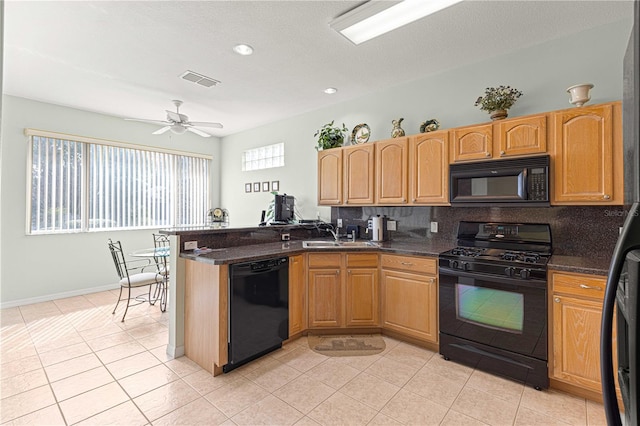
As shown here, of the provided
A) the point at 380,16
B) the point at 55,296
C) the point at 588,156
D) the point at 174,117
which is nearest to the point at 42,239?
the point at 55,296

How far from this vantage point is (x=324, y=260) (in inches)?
129

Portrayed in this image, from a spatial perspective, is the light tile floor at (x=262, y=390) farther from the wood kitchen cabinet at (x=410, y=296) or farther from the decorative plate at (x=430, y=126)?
the decorative plate at (x=430, y=126)

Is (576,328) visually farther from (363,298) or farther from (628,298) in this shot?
(628,298)

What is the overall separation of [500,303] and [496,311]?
8 cm

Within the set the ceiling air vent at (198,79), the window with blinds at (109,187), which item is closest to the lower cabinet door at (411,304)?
the ceiling air vent at (198,79)

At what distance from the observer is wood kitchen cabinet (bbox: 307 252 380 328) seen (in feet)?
10.7

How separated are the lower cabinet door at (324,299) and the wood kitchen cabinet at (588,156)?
214 cm

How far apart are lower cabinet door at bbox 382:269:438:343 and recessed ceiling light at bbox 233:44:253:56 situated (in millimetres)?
2611

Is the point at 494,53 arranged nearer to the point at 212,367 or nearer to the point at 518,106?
the point at 518,106

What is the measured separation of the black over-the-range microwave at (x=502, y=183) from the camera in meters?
2.57

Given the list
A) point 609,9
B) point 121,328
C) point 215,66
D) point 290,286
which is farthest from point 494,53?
point 121,328

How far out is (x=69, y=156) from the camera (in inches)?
181

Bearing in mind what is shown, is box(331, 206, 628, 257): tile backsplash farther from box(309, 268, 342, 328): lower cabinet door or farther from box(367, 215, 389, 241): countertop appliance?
box(309, 268, 342, 328): lower cabinet door

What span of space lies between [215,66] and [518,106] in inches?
124
